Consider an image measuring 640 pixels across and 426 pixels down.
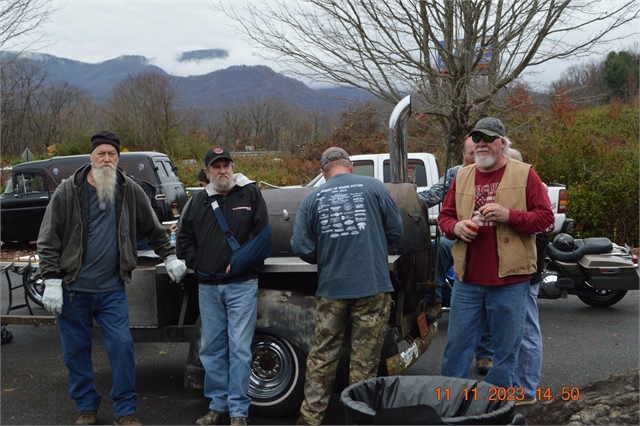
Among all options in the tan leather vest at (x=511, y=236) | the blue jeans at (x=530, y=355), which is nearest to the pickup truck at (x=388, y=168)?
the blue jeans at (x=530, y=355)

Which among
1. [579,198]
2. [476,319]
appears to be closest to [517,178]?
[476,319]

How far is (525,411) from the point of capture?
15.9 ft

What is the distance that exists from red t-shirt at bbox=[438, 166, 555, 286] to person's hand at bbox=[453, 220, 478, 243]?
0.08 meters

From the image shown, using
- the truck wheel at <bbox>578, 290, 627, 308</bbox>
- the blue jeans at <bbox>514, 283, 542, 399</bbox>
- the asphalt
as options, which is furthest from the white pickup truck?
the blue jeans at <bbox>514, 283, 542, 399</bbox>

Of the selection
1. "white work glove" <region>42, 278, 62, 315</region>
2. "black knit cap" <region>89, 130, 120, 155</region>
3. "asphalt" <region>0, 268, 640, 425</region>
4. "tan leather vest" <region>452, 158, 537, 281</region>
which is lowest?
"asphalt" <region>0, 268, 640, 425</region>

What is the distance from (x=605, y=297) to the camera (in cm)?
818

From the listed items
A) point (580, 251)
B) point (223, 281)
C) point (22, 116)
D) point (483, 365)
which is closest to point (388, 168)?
point (580, 251)

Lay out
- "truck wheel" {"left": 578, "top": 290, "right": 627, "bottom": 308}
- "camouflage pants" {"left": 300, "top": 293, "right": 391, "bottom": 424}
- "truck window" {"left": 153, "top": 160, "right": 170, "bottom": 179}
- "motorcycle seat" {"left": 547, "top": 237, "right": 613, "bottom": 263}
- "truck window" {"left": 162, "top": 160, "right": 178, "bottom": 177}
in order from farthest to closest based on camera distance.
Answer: "truck window" {"left": 162, "top": 160, "right": 178, "bottom": 177}
"truck window" {"left": 153, "top": 160, "right": 170, "bottom": 179}
"truck wheel" {"left": 578, "top": 290, "right": 627, "bottom": 308}
"motorcycle seat" {"left": 547, "top": 237, "right": 613, "bottom": 263}
"camouflage pants" {"left": 300, "top": 293, "right": 391, "bottom": 424}

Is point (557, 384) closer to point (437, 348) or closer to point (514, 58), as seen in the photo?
point (437, 348)

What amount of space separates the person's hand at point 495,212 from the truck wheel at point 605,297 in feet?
14.8

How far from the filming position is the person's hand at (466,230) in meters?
4.34

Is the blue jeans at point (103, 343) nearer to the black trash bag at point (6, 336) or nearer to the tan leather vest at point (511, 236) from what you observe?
the tan leather vest at point (511, 236)

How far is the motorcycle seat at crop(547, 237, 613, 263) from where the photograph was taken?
7750mm

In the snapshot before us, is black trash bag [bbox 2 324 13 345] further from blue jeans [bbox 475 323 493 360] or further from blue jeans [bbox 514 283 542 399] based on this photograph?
blue jeans [bbox 514 283 542 399]
